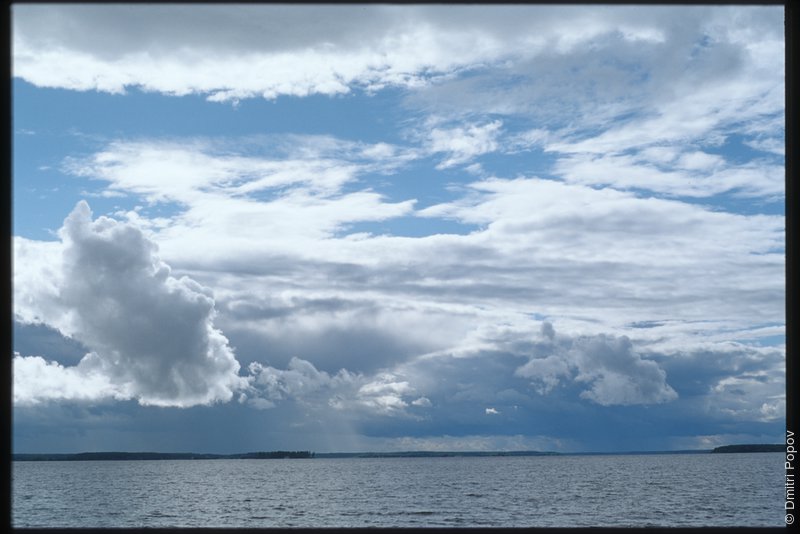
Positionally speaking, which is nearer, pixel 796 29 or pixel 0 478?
pixel 0 478

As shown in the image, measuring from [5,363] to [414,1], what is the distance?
221cm

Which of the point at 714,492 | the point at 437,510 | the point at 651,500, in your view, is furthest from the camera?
the point at 714,492

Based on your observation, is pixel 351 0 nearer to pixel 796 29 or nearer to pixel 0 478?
pixel 796 29

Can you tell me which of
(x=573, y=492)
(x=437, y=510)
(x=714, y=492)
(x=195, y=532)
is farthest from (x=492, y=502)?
(x=195, y=532)

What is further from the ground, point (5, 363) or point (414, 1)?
point (414, 1)

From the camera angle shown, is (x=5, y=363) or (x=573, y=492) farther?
(x=573, y=492)

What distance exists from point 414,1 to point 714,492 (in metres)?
39.1

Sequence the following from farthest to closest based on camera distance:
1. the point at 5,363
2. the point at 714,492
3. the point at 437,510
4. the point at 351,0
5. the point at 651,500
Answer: the point at 714,492
the point at 651,500
the point at 437,510
the point at 351,0
the point at 5,363

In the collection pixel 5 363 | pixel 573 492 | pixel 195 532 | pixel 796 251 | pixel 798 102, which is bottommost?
pixel 573 492

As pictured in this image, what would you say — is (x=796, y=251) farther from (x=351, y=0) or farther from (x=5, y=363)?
(x=5, y=363)

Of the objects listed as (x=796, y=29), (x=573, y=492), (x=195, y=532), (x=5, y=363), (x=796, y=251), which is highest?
(x=796, y=29)

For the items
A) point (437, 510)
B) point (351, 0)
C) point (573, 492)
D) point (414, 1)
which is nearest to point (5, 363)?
point (351, 0)

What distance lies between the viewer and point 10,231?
309 cm

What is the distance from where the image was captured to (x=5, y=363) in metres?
2.97
